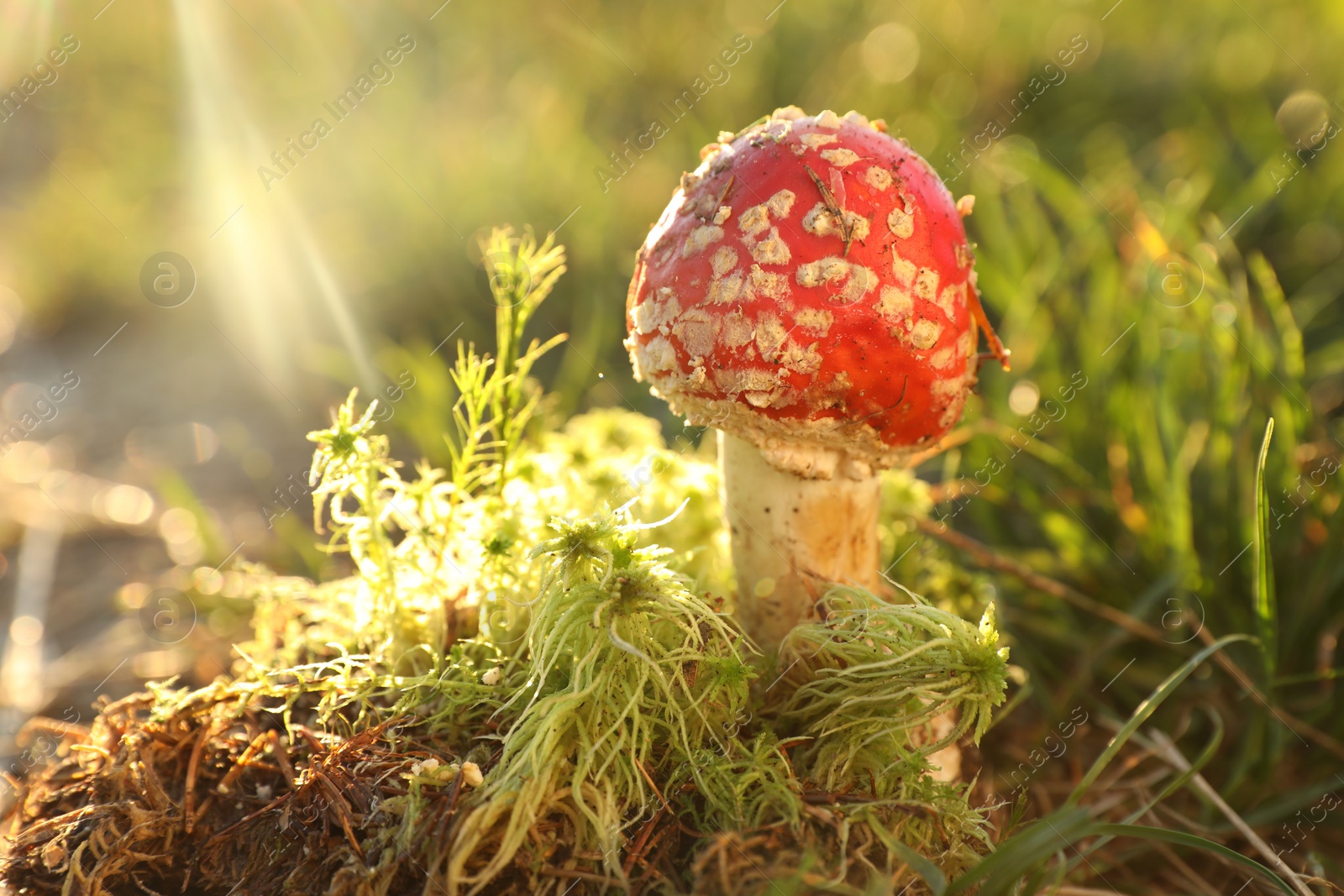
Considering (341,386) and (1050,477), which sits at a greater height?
(341,386)

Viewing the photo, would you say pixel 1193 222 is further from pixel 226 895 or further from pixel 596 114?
pixel 226 895

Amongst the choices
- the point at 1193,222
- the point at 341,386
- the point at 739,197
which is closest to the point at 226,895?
the point at 739,197

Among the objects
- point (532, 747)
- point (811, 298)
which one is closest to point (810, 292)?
point (811, 298)

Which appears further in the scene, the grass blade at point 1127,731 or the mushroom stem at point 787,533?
the mushroom stem at point 787,533

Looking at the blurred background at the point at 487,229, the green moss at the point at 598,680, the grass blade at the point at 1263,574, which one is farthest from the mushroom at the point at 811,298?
the blurred background at the point at 487,229

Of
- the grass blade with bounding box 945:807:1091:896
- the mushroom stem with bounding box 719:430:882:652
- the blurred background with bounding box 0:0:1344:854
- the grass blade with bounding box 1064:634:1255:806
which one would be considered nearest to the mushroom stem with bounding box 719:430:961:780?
the mushroom stem with bounding box 719:430:882:652

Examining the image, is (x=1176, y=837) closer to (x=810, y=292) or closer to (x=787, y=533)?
(x=787, y=533)

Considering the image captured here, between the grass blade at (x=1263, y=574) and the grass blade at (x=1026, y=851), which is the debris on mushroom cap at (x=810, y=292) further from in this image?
the grass blade at (x=1026, y=851)

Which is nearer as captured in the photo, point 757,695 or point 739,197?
point 739,197
